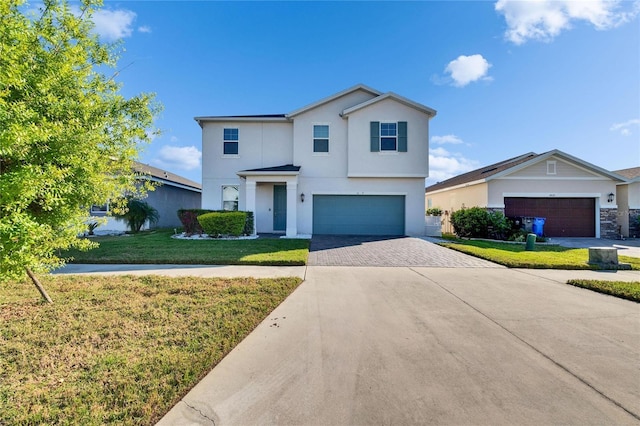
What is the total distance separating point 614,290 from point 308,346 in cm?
637

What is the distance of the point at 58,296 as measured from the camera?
4.75 m

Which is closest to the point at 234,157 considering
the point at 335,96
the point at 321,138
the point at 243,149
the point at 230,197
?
the point at 243,149

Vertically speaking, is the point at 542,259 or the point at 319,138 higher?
the point at 319,138

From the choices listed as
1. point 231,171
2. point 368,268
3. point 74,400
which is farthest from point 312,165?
point 74,400

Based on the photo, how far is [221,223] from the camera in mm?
12742

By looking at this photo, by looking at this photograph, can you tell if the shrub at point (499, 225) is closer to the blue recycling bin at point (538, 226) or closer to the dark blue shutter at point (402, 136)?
the blue recycling bin at point (538, 226)

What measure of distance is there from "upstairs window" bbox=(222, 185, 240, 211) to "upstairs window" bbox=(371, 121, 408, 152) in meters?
7.87

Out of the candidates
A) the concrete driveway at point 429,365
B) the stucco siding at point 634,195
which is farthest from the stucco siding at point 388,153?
the stucco siding at point 634,195

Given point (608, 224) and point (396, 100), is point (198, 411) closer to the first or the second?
point (396, 100)

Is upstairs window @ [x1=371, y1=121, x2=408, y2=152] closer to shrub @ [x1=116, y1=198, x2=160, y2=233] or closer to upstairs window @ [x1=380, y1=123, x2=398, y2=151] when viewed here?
upstairs window @ [x1=380, y1=123, x2=398, y2=151]

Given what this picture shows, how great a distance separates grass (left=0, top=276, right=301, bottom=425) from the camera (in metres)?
2.22

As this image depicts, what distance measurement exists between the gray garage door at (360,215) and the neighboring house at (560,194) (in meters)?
5.00

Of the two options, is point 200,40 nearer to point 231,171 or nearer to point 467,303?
point 231,171

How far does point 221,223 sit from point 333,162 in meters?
6.58
